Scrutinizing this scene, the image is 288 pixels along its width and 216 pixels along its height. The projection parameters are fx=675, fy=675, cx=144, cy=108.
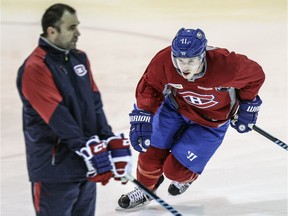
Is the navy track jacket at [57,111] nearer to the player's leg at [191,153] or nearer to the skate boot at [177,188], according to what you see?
the player's leg at [191,153]

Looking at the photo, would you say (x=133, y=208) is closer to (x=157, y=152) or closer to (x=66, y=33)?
(x=157, y=152)

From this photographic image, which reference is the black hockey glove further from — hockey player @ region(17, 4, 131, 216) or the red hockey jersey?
the red hockey jersey

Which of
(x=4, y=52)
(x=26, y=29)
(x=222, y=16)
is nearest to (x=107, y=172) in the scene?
(x=4, y=52)

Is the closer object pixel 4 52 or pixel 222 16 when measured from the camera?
pixel 4 52

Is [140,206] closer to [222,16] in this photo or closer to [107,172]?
[107,172]

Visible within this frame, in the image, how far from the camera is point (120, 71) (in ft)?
15.3

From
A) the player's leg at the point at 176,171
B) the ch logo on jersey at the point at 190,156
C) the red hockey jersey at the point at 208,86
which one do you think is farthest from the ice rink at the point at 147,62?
the red hockey jersey at the point at 208,86

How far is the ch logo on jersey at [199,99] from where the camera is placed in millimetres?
2956

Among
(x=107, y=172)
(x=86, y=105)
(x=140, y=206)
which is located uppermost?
(x=86, y=105)

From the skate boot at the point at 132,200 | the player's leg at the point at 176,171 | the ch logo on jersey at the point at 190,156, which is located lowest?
the skate boot at the point at 132,200

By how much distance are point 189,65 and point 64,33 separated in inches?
32.3

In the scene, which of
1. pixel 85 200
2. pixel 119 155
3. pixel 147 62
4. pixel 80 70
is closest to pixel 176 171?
pixel 85 200

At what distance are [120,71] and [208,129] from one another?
5.48 ft

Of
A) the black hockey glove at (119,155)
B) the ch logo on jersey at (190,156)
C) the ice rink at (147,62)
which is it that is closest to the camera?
the black hockey glove at (119,155)
